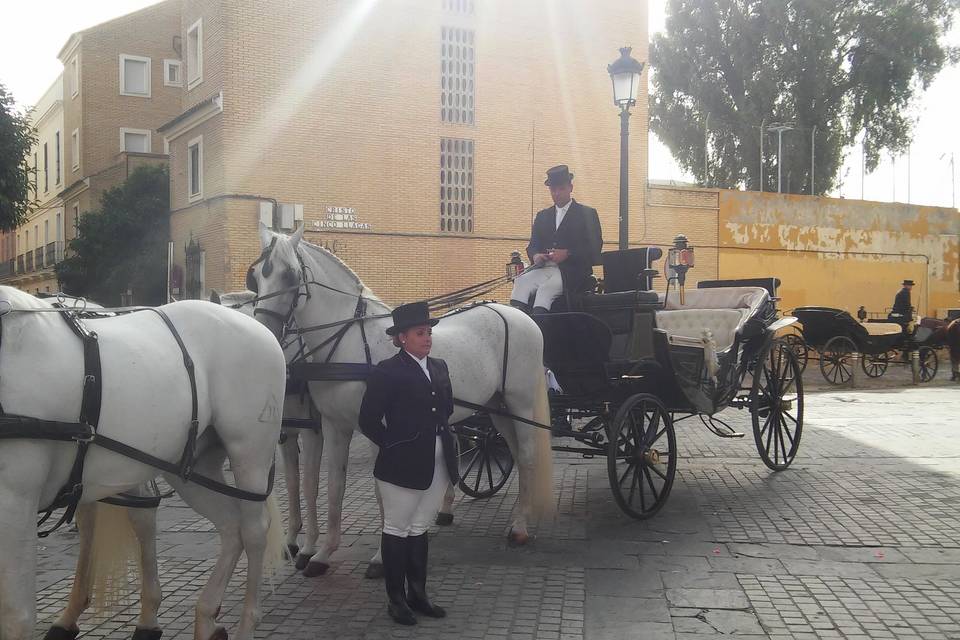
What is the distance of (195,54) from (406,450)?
75.9ft

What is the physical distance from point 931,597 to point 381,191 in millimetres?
20327

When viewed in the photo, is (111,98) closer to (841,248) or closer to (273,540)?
(841,248)

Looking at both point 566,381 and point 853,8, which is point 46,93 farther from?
point 566,381

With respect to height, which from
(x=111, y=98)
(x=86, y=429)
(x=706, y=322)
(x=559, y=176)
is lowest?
(x=86, y=429)

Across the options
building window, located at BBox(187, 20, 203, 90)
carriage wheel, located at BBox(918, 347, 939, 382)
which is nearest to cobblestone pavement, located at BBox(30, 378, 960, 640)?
carriage wheel, located at BBox(918, 347, 939, 382)

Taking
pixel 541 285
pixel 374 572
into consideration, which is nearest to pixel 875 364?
pixel 541 285

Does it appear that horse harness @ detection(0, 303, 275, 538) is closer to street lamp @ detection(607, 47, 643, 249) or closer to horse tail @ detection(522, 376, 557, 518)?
horse tail @ detection(522, 376, 557, 518)

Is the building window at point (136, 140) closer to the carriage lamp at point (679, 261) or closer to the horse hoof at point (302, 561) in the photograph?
the carriage lamp at point (679, 261)

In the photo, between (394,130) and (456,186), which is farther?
(456,186)

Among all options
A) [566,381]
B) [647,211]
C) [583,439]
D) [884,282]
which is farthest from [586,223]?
[884,282]

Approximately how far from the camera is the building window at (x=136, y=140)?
128 feet

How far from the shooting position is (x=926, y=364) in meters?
20.0

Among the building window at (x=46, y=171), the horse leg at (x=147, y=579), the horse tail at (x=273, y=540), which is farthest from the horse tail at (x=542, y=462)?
the building window at (x=46, y=171)

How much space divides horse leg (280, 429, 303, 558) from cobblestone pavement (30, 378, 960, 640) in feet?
1.26
